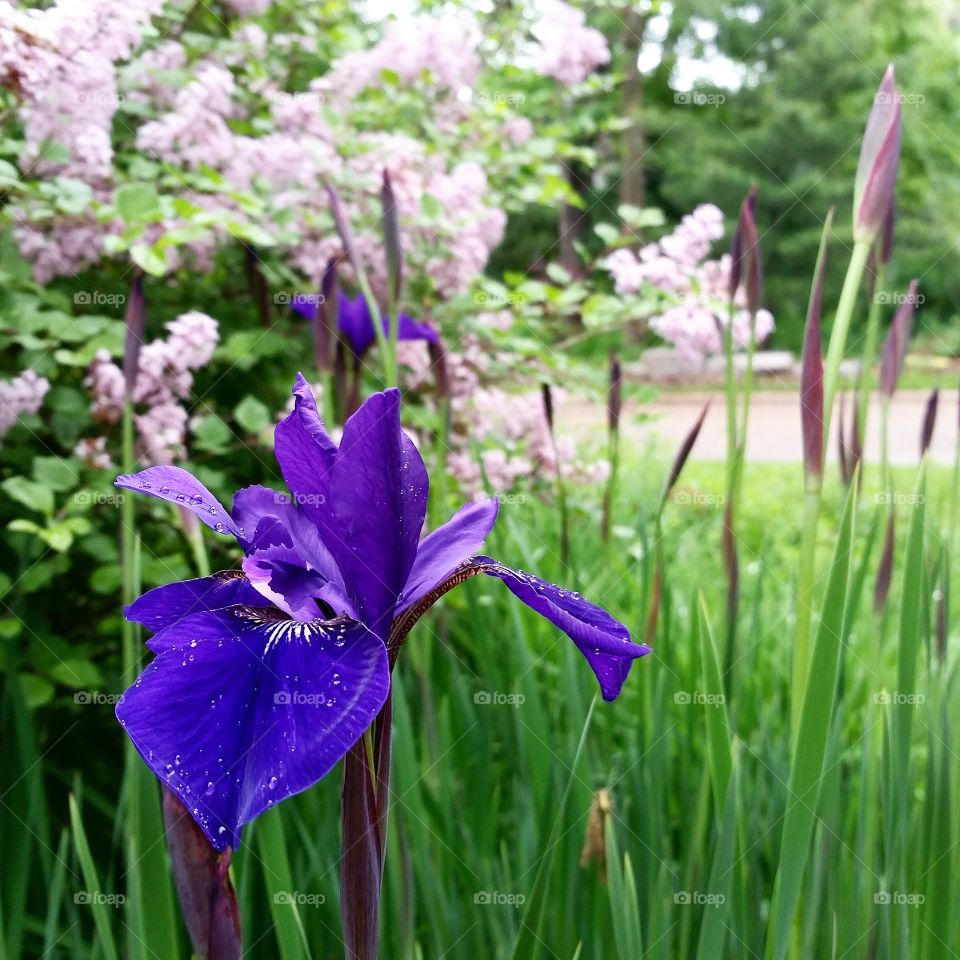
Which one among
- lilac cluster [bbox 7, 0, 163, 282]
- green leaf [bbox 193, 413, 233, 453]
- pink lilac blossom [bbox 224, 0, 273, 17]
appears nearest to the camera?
lilac cluster [bbox 7, 0, 163, 282]

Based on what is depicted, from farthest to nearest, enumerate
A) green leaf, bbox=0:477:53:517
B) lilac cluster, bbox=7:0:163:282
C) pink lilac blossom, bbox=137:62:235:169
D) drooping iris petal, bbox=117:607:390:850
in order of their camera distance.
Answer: pink lilac blossom, bbox=137:62:235:169 → green leaf, bbox=0:477:53:517 → lilac cluster, bbox=7:0:163:282 → drooping iris petal, bbox=117:607:390:850

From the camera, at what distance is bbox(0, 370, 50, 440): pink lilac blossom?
60.5 inches

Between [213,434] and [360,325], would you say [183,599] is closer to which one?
[213,434]

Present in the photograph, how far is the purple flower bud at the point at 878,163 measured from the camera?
916 mm

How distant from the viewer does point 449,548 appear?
2.27 ft

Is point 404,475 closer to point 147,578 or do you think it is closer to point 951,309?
point 147,578

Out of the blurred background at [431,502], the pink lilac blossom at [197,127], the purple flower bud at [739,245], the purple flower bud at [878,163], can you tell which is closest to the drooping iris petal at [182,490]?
the blurred background at [431,502]

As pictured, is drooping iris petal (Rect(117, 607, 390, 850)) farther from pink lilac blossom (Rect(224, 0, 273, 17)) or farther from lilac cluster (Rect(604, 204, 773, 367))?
pink lilac blossom (Rect(224, 0, 273, 17))

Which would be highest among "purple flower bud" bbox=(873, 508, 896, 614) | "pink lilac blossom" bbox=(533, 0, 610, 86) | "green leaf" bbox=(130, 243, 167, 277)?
"pink lilac blossom" bbox=(533, 0, 610, 86)

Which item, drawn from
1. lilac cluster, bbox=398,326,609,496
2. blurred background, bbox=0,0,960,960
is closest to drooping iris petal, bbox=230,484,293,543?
blurred background, bbox=0,0,960,960

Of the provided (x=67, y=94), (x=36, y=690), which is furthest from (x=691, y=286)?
(x=36, y=690)

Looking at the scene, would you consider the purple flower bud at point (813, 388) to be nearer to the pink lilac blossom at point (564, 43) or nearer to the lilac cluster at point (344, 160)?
the lilac cluster at point (344, 160)

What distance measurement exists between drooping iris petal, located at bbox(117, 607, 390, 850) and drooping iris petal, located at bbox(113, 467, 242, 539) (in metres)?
0.10

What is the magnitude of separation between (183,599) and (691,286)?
5.84 feet
